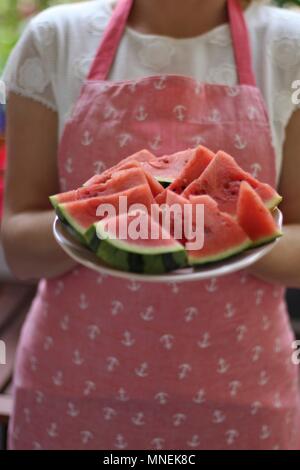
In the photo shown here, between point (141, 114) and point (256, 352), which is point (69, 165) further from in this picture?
point (256, 352)

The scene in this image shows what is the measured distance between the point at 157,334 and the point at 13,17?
0.95 m

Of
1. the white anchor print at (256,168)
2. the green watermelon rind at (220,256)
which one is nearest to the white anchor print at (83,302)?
the white anchor print at (256,168)

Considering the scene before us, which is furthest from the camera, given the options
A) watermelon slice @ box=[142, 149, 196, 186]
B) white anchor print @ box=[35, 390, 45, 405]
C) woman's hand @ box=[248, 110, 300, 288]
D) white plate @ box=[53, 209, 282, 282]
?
white anchor print @ box=[35, 390, 45, 405]

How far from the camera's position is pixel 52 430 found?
102cm

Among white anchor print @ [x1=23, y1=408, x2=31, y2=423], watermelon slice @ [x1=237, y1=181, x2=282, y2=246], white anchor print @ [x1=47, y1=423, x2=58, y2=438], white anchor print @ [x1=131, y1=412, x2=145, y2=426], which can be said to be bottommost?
white anchor print @ [x1=47, y1=423, x2=58, y2=438]

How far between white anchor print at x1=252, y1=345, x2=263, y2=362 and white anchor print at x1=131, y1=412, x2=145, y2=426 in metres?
0.20

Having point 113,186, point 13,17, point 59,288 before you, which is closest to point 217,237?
point 113,186

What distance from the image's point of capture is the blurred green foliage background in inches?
58.2

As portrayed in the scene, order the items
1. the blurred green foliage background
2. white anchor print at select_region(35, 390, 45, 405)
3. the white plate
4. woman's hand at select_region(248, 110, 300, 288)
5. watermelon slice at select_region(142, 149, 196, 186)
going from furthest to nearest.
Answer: the blurred green foliage background
white anchor print at select_region(35, 390, 45, 405)
woman's hand at select_region(248, 110, 300, 288)
watermelon slice at select_region(142, 149, 196, 186)
the white plate

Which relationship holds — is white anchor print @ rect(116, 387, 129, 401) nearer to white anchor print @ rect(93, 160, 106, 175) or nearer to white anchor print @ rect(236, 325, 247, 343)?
white anchor print @ rect(236, 325, 247, 343)

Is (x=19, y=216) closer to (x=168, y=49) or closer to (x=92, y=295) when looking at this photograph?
(x=92, y=295)

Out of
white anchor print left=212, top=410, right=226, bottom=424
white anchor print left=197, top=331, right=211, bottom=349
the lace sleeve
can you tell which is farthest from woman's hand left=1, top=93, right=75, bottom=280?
white anchor print left=212, top=410, right=226, bottom=424

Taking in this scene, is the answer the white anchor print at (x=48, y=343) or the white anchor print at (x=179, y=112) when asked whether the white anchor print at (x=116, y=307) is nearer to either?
the white anchor print at (x=48, y=343)

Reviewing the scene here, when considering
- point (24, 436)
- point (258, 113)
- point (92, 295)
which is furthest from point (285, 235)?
point (24, 436)
